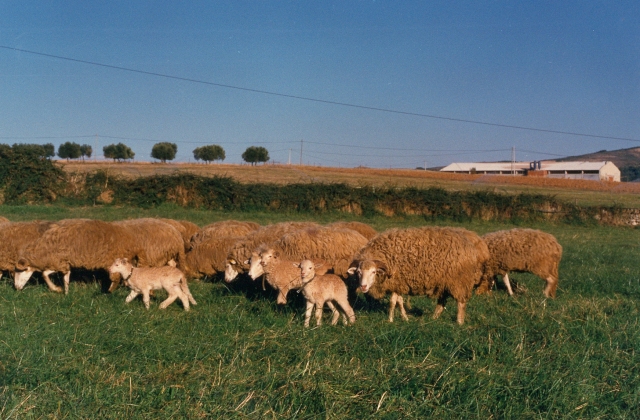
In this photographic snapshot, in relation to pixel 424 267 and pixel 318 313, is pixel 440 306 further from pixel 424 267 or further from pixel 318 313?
pixel 318 313

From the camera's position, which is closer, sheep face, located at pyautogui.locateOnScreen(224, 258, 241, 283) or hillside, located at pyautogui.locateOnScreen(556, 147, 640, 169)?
sheep face, located at pyautogui.locateOnScreen(224, 258, 241, 283)

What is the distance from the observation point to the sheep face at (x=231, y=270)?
37.5 ft

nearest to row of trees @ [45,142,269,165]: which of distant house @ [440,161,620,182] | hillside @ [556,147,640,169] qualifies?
distant house @ [440,161,620,182]

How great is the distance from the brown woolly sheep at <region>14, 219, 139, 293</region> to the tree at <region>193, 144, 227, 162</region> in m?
76.7

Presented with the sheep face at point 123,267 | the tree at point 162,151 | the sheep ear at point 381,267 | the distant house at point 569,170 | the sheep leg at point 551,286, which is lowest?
the sheep leg at point 551,286

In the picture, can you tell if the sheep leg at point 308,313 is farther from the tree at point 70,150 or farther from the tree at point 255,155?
the tree at point 70,150

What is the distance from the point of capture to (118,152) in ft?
273

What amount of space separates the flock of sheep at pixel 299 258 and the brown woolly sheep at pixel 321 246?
0.06 ft

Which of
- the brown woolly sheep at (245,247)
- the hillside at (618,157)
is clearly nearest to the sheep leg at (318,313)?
the brown woolly sheep at (245,247)

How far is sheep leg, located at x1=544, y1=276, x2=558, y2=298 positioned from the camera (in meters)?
11.9

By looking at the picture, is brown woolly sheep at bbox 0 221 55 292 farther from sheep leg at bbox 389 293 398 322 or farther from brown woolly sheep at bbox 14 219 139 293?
sheep leg at bbox 389 293 398 322

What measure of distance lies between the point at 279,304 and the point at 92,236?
4.48 meters

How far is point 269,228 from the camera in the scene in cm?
1293

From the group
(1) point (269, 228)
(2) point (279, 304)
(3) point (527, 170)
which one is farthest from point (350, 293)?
(3) point (527, 170)
